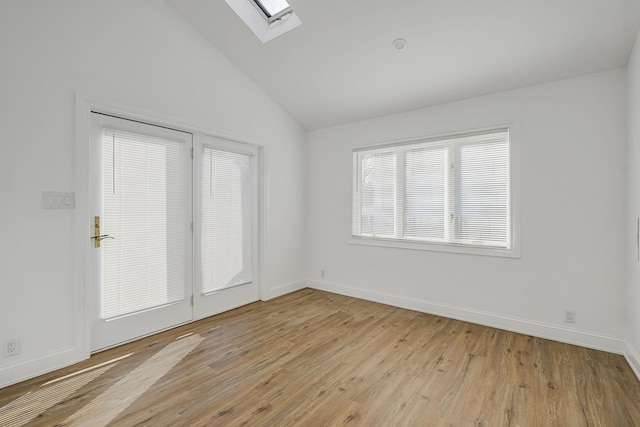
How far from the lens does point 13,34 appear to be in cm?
221

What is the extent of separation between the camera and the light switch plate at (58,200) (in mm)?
2369

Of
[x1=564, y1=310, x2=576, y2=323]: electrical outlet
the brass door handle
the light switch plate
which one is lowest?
[x1=564, y1=310, x2=576, y2=323]: electrical outlet

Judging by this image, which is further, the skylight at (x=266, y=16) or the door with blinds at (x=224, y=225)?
the door with blinds at (x=224, y=225)

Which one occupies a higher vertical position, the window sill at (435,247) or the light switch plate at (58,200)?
the light switch plate at (58,200)

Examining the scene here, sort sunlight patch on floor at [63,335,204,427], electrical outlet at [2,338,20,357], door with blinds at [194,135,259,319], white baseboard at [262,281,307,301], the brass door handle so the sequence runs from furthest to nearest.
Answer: white baseboard at [262,281,307,301]
door with blinds at [194,135,259,319]
the brass door handle
electrical outlet at [2,338,20,357]
sunlight patch on floor at [63,335,204,427]

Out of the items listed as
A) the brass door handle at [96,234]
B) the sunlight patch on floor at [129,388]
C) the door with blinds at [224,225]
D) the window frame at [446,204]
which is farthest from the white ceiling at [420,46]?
the sunlight patch on floor at [129,388]

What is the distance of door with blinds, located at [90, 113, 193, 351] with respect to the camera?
272cm

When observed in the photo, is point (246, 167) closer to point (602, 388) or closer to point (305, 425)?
point (305, 425)

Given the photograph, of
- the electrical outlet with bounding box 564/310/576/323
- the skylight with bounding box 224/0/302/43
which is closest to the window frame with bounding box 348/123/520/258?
the electrical outlet with bounding box 564/310/576/323

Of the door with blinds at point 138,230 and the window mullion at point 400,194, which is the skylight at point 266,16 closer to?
the door with blinds at point 138,230

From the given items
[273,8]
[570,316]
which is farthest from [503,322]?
[273,8]

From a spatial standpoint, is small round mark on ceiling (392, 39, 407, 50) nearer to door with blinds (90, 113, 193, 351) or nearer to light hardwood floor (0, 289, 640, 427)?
door with blinds (90, 113, 193, 351)

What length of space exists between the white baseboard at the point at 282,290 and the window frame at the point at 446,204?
1.11 m

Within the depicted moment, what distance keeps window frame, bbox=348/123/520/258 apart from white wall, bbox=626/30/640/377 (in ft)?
2.72
